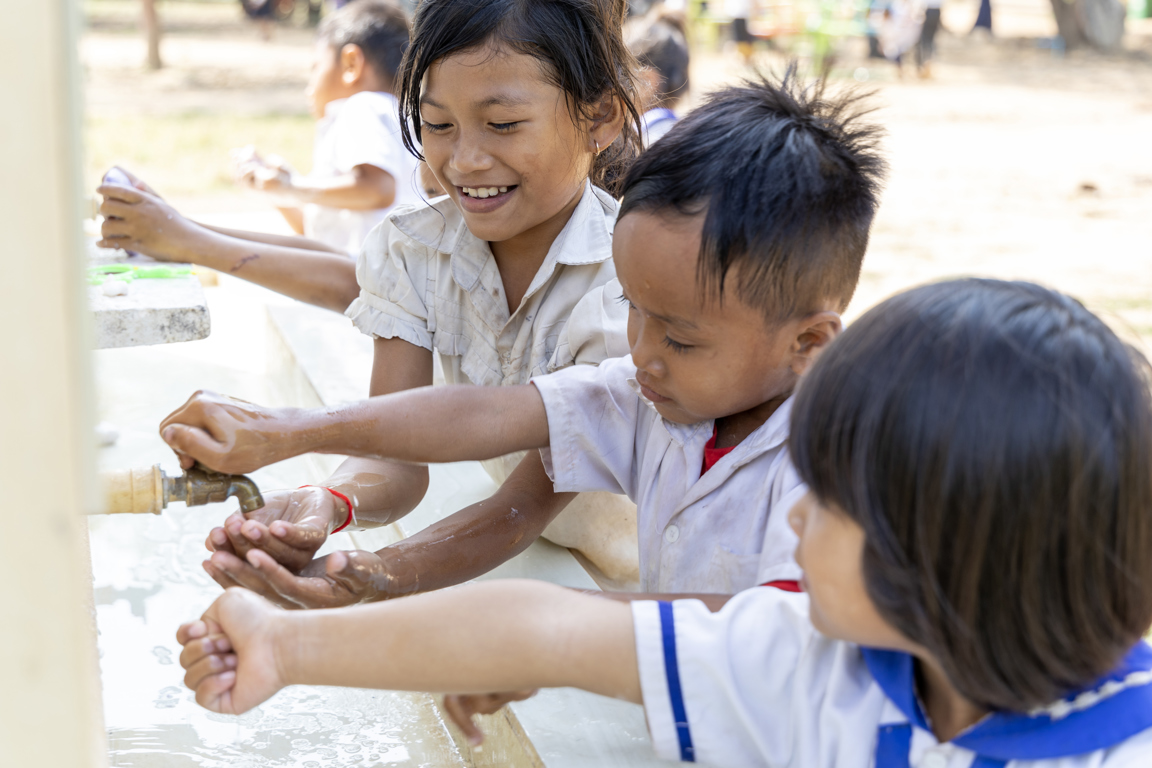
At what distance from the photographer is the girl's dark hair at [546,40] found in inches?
75.0

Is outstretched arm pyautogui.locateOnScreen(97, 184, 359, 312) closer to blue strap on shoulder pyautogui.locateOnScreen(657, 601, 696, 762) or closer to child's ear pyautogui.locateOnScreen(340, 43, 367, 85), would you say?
child's ear pyautogui.locateOnScreen(340, 43, 367, 85)

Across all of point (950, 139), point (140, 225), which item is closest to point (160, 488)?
point (140, 225)

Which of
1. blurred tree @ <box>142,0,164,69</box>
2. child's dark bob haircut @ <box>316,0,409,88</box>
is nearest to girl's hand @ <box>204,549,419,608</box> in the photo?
child's dark bob haircut @ <box>316,0,409,88</box>

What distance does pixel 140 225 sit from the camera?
8.94ft

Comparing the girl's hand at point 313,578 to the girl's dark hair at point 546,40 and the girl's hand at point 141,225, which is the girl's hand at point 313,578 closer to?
the girl's dark hair at point 546,40

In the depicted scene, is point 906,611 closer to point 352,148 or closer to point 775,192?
point 775,192

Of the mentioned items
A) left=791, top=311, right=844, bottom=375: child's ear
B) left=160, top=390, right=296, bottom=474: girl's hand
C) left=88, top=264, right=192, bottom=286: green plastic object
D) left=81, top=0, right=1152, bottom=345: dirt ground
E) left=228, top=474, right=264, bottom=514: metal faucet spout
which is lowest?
left=81, top=0, right=1152, bottom=345: dirt ground

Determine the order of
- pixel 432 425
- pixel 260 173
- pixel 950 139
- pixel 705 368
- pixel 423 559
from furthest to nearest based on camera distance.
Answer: pixel 950 139 → pixel 260 173 → pixel 423 559 → pixel 432 425 → pixel 705 368

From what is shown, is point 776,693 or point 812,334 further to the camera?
point 812,334

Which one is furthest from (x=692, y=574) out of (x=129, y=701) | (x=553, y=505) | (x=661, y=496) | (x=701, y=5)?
(x=701, y=5)

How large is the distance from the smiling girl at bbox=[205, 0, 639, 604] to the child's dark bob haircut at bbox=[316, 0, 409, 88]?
2055 mm

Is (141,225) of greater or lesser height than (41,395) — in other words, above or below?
below

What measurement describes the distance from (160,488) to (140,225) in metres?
1.54

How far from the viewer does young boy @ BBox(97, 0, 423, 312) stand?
2756 millimetres
